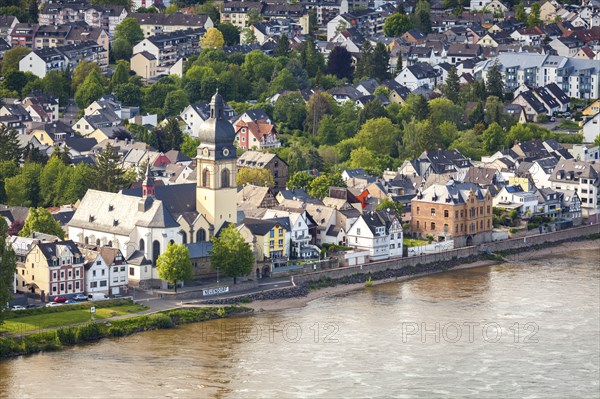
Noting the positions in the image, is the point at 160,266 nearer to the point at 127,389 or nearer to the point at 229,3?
the point at 127,389

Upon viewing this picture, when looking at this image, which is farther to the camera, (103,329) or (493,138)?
(493,138)

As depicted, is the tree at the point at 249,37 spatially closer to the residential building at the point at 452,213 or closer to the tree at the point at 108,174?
the tree at the point at 108,174

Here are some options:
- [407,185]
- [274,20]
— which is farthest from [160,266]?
[274,20]

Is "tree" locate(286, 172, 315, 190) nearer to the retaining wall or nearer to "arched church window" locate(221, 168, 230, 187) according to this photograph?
the retaining wall

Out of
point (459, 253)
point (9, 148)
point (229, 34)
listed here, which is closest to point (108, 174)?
point (9, 148)

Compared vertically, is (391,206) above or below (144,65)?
below

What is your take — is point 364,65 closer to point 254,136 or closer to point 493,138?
point 493,138
